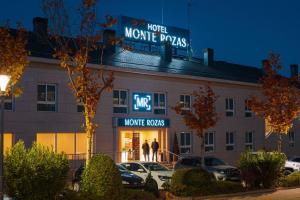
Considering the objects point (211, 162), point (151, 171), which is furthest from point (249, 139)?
point (151, 171)

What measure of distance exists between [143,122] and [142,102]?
1.43 meters

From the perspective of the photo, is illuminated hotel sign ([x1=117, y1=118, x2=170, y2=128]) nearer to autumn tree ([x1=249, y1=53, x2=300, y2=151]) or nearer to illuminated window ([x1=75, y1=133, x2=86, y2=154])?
illuminated window ([x1=75, y1=133, x2=86, y2=154])

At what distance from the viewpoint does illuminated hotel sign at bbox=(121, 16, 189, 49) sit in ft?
139

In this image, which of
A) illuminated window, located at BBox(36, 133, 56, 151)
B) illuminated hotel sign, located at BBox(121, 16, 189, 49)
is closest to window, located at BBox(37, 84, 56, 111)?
illuminated window, located at BBox(36, 133, 56, 151)

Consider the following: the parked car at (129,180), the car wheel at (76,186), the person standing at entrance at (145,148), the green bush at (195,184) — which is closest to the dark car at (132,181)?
the parked car at (129,180)

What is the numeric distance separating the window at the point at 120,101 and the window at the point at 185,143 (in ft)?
18.0

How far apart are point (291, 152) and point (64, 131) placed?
2700 cm

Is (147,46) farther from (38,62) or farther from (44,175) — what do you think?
(44,175)

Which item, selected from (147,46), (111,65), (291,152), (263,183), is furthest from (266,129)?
(263,183)

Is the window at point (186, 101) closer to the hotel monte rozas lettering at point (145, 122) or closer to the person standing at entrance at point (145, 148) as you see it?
the hotel monte rozas lettering at point (145, 122)

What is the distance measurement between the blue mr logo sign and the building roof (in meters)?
1.74

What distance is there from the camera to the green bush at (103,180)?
16.8m

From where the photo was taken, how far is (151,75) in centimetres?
3494

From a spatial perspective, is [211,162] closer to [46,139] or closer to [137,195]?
[46,139]
